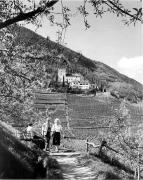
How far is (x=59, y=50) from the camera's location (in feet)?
36.3

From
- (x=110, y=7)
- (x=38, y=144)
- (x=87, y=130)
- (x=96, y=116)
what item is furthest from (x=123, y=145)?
(x=96, y=116)

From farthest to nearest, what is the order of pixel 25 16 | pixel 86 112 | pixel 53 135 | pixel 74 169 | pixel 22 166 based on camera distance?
pixel 86 112, pixel 53 135, pixel 74 169, pixel 22 166, pixel 25 16

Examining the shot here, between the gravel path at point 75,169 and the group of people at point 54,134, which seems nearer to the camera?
the gravel path at point 75,169

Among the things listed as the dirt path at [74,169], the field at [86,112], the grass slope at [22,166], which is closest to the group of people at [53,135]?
the dirt path at [74,169]

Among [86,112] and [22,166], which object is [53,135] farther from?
[86,112]

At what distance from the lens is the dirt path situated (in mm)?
12641

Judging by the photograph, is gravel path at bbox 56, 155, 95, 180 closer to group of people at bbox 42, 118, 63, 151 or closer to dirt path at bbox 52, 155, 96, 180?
dirt path at bbox 52, 155, 96, 180

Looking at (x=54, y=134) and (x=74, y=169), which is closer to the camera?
(x=74, y=169)

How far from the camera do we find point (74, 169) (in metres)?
13.8

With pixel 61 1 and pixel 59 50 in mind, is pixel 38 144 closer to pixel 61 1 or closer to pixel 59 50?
pixel 59 50

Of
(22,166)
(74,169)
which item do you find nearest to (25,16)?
(22,166)

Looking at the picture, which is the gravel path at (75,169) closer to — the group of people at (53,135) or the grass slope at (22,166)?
the grass slope at (22,166)

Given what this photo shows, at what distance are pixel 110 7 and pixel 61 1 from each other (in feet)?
3.77

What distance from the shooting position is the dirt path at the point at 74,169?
498 inches
